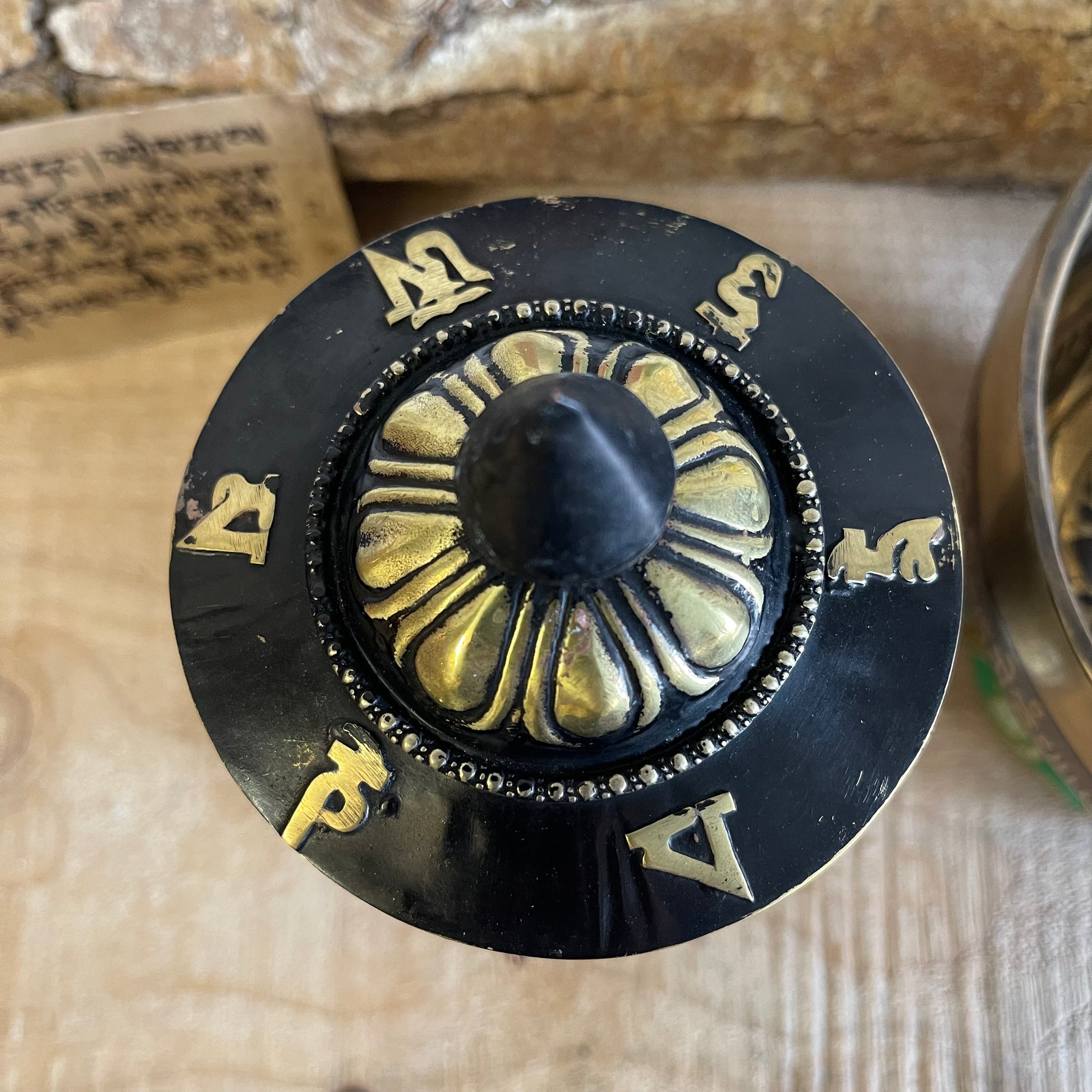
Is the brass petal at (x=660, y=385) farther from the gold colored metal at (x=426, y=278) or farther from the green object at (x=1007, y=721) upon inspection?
the green object at (x=1007, y=721)

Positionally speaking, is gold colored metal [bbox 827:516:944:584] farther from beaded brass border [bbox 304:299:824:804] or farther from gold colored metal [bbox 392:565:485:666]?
gold colored metal [bbox 392:565:485:666]

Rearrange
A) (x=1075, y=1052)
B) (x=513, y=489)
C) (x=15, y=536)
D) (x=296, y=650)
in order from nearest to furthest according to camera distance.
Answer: (x=513, y=489), (x=296, y=650), (x=1075, y=1052), (x=15, y=536)

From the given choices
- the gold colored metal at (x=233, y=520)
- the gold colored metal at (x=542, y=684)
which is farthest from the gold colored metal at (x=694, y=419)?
the gold colored metal at (x=233, y=520)

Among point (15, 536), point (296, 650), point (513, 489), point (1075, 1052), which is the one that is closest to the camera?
point (513, 489)

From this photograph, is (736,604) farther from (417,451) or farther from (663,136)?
(663,136)

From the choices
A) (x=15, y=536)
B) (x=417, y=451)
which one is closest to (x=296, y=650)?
(x=417, y=451)

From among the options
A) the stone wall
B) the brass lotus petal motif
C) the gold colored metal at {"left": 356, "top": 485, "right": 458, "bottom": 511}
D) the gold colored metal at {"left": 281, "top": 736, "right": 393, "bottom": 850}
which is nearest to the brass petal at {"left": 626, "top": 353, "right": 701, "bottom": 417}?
the brass lotus petal motif
